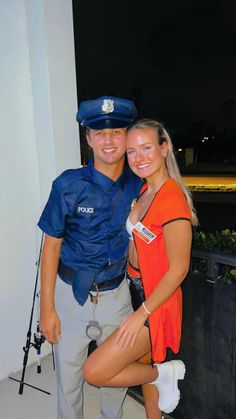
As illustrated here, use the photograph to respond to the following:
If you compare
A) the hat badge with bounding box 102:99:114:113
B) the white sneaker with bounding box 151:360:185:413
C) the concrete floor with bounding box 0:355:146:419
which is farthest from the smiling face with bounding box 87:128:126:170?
the concrete floor with bounding box 0:355:146:419

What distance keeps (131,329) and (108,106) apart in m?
1.27

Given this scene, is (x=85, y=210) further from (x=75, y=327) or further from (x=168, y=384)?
(x=168, y=384)

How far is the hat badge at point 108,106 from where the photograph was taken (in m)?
1.88

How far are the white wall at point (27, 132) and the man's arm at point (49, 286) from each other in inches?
39.4

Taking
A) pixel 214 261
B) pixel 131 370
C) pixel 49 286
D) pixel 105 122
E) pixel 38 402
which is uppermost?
pixel 105 122

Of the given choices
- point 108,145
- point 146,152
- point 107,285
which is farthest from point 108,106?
point 107,285

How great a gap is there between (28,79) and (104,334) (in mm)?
2140

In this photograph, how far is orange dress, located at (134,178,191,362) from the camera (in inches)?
66.1

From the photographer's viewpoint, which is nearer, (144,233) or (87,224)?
(144,233)

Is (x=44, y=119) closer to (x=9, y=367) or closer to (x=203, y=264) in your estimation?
(x=203, y=264)

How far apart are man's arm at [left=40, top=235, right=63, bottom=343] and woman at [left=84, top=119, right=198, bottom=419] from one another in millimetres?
337

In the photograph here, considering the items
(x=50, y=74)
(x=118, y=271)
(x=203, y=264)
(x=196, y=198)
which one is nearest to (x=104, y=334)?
(x=118, y=271)

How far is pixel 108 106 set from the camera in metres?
1.89

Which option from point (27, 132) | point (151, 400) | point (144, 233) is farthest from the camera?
point (27, 132)
